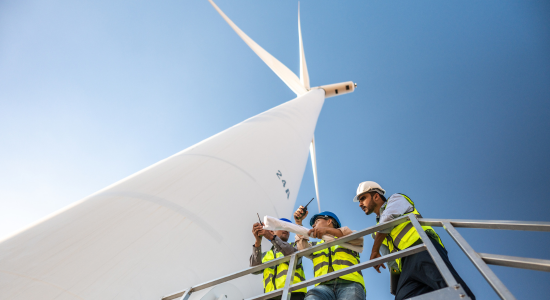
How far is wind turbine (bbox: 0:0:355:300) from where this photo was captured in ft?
9.02

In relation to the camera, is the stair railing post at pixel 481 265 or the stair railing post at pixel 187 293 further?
the stair railing post at pixel 187 293

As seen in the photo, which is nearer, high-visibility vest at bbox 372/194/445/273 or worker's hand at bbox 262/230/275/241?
high-visibility vest at bbox 372/194/445/273

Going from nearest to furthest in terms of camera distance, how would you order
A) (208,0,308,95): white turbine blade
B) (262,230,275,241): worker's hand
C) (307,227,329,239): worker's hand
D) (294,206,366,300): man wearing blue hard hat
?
(294,206,366,300): man wearing blue hard hat, (307,227,329,239): worker's hand, (262,230,275,241): worker's hand, (208,0,308,95): white turbine blade

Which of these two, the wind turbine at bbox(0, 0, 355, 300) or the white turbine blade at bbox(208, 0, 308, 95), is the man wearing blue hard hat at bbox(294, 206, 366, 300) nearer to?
the wind turbine at bbox(0, 0, 355, 300)

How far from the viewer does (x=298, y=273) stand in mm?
4664

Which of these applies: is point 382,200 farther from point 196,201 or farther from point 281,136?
point 281,136

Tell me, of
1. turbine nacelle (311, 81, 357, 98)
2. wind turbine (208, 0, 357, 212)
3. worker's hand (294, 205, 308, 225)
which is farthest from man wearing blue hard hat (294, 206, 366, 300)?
turbine nacelle (311, 81, 357, 98)

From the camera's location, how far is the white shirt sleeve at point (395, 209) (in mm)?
3975

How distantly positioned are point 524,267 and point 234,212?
3466 mm

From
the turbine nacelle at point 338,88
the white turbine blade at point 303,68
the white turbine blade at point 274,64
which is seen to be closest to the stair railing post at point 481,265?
the white turbine blade at point 274,64

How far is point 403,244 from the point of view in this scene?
3656 millimetres

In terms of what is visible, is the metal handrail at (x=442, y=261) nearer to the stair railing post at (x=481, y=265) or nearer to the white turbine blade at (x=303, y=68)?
the stair railing post at (x=481, y=265)

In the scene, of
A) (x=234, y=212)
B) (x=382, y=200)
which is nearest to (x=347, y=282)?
(x=382, y=200)

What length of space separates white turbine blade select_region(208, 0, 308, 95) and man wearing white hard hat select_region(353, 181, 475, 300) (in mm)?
11655
